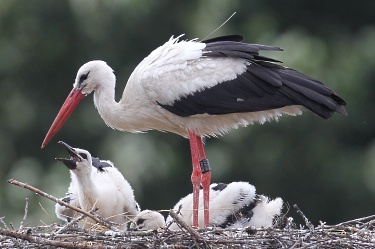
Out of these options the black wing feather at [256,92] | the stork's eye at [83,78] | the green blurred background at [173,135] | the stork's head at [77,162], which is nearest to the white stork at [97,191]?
Result: the stork's head at [77,162]

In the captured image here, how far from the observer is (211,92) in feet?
35.7

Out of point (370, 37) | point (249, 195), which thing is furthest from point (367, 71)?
point (249, 195)

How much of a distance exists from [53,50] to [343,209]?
4.81m

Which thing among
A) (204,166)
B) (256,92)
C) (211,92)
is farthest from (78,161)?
(256,92)

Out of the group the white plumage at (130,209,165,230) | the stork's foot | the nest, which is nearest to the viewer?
the nest

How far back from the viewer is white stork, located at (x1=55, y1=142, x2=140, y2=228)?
36.6ft

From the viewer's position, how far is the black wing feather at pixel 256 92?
34.7 ft

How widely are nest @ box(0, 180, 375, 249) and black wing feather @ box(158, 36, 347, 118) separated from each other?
4.27ft

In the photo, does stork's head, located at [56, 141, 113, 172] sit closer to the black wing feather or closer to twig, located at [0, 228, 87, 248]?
the black wing feather

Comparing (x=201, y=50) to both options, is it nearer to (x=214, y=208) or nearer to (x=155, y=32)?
(x=214, y=208)

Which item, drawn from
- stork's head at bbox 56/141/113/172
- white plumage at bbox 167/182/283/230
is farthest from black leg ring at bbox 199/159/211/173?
stork's head at bbox 56/141/113/172

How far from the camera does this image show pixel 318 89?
10.6 m

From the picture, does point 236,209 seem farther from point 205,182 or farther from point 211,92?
point 211,92

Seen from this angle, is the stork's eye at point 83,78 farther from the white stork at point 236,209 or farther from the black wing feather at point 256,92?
the white stork at point 236,209
